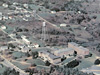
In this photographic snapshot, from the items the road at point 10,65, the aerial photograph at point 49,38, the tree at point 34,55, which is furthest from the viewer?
the tree at point 34,55

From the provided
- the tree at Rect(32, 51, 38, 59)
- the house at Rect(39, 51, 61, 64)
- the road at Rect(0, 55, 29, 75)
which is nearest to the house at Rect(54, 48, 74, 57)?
the house at Rect(39, 51, 61, 64)

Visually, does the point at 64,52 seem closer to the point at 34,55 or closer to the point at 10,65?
the point at 34,55

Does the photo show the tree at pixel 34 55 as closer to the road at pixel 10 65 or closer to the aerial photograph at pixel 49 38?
the aerial photograph at pixel 49 38

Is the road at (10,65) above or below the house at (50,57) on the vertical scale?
below

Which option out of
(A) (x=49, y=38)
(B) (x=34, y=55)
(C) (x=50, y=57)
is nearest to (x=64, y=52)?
(C) (x=50, y=57)

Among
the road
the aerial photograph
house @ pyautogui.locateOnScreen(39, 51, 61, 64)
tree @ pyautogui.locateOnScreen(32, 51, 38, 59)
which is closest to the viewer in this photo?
the road

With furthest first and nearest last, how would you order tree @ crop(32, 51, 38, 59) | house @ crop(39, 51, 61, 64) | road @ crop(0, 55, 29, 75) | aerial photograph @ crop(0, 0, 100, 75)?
1. tree @ crop(32, 51, 38, 59)
2. house @ crop(39, 51, 61, 64)
3. aerial photograph @ crop(0, 0, 100, 75)
4. road @ crop(0, 55, 29, 75)

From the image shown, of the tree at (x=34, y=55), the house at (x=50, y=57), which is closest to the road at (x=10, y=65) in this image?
the tree at (x=34, y=55)

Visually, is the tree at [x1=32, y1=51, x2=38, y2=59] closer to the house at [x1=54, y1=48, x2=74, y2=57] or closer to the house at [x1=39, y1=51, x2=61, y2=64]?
the house at [x1=39, y1=51, x2=61, y2=64]
